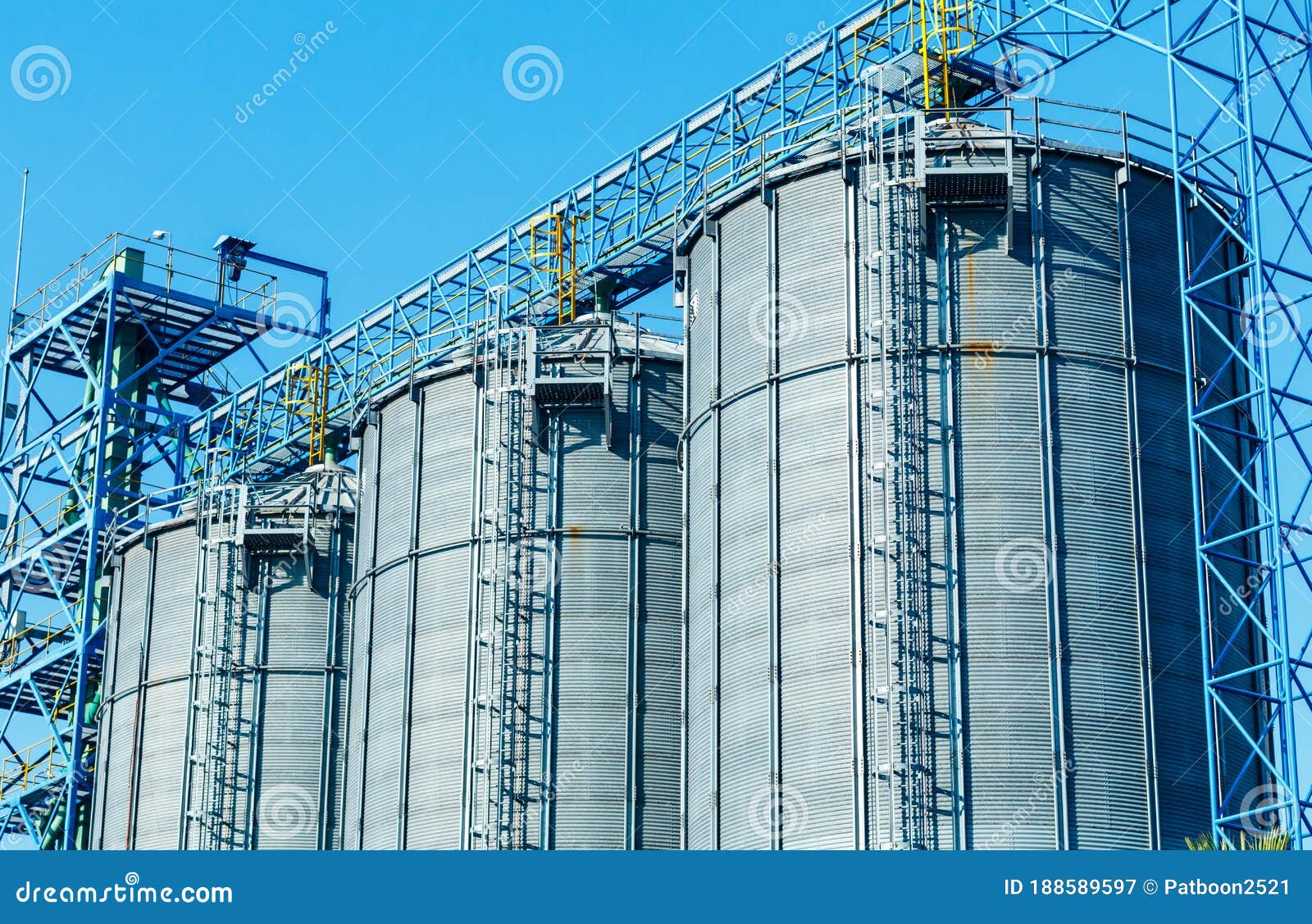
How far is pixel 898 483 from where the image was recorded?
3825 centimetres

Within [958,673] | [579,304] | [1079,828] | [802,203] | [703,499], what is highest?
[579,304]

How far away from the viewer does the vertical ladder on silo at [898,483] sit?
36.6m

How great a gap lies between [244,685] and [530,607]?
12196 mm

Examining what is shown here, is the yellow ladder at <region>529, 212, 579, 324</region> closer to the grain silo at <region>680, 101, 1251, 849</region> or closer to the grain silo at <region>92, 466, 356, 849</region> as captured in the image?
the grain silo at <region>92, 466, 356, 849</region>

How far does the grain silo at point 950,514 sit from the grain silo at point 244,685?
16.1 m

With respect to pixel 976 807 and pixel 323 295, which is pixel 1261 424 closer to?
pixel 976 807

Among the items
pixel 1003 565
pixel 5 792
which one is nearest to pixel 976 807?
pixel 1003 565

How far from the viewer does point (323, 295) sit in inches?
2891

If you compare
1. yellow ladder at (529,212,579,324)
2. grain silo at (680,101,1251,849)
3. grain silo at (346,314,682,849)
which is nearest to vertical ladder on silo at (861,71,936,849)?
grain silo at (680,101,1251,849)

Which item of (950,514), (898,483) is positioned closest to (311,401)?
(898,483)

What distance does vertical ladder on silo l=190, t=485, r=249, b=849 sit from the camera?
2131 inches

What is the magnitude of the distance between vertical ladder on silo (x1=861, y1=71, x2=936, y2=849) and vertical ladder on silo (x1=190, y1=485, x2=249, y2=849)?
2268 cm

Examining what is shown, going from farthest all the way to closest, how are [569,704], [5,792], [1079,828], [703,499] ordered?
1. [5,792]
2. [569,704]
3. [703,499]
4. [1079,828]

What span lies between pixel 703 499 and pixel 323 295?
112 feet
